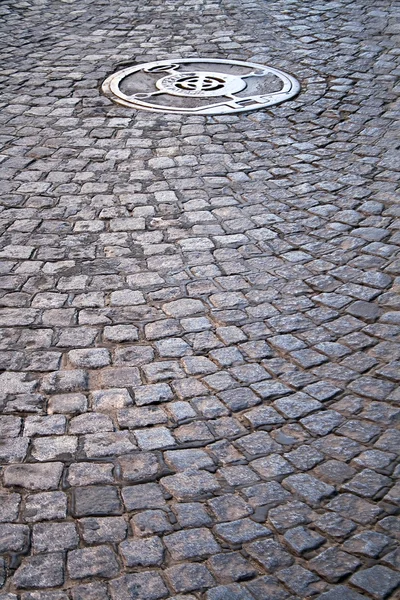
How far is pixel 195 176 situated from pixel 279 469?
328cm

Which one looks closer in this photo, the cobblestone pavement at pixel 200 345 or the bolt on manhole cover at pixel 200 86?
the cobblestone pavement at pixel 200 345

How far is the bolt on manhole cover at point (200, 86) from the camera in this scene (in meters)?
7.90

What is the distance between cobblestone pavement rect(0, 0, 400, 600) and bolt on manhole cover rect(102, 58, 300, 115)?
19cm

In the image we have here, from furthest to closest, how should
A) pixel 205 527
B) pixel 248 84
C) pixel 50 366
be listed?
pixel 248 84 < pixel 50 366 < pixel 205 527

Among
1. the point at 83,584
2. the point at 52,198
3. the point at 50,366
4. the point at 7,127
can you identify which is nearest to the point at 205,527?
the point at 83,584

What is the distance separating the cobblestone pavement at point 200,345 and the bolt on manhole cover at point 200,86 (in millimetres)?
191

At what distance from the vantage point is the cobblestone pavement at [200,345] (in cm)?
338

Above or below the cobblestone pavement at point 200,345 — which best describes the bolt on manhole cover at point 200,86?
above

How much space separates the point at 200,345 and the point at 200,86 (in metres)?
4.24

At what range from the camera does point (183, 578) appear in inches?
128

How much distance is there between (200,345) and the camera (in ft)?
15.3

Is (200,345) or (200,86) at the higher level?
(200,86)

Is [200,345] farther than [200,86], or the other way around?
[200,86]

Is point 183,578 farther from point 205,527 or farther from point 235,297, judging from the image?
point 235,297
